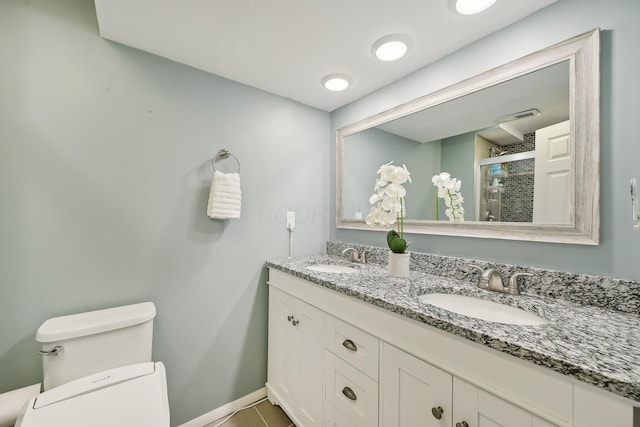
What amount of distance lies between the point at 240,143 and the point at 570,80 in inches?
64.6

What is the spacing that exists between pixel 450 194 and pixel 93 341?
1824 mm

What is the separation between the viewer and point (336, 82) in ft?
5.35

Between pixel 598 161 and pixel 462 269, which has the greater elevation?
pixel 598 161

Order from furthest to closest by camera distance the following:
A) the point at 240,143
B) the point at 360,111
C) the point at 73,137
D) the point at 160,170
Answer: the point at 360,111 < the point at 240,143 < the point at 160,170 < the point at 73,137

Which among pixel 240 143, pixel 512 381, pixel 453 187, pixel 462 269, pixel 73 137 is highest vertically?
pixel 240 143

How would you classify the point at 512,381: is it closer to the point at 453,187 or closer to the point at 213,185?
the point at 453,187

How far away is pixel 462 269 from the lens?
1288mm

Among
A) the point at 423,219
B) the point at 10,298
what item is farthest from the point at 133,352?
the point at 423,219

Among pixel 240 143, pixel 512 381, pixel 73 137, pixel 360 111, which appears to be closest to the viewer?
pixel 512 381

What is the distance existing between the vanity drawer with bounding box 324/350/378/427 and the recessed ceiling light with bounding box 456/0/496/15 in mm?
1556

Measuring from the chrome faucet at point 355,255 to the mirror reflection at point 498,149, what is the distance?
0.42 m

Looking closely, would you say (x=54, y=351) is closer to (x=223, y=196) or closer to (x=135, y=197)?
(x=135, y=197)

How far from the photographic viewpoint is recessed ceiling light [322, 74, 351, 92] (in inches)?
62.5

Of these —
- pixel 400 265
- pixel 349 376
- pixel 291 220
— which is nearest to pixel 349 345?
pixel 349 376
